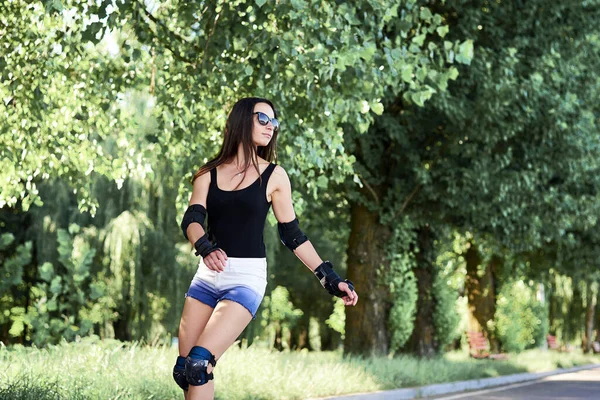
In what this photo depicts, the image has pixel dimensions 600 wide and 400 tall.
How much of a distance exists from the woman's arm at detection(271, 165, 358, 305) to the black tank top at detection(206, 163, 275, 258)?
12 cm

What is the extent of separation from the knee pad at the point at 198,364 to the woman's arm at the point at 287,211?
742 millimetres

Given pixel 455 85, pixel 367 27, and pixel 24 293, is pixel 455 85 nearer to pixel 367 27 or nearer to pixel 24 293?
pixel 367 27

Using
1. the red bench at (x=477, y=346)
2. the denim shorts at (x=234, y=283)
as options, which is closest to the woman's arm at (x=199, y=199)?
the denim shorts at (x=234, y=283)

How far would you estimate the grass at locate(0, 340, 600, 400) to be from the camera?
27.2 ft

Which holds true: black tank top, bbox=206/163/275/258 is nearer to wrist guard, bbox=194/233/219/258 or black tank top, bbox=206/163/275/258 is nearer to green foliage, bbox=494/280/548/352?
wrist guard, bbox=194/233/219/258

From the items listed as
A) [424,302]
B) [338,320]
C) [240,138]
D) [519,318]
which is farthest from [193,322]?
[519,318]

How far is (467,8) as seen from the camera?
16.4 meters

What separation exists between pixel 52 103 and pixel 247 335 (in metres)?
11.8

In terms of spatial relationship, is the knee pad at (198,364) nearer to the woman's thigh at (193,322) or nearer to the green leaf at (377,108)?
the woman's thigh at (193,322)

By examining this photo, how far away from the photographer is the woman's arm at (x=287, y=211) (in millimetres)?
4801

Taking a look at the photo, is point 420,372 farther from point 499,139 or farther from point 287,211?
point 287,211

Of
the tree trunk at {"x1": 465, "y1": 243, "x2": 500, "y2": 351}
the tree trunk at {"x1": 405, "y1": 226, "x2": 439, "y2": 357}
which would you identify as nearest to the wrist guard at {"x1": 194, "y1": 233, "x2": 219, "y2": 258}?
the tree trunk at {"x1": 405, "y1": 226, "x2": 439, "y2": 357}

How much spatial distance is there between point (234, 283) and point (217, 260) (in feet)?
0.60

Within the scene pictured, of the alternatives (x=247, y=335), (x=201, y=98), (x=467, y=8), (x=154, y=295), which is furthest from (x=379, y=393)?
(x=247, y=335)
